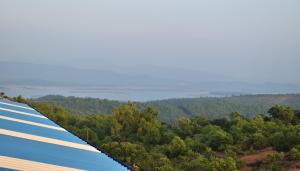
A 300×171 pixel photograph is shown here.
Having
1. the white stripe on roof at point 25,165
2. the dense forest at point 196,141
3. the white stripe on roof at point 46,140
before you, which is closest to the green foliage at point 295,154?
the dense forest at point 196,141

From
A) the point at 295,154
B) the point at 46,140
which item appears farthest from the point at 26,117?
the point at 295,154

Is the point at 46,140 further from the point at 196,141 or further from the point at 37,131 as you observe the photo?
the point at 196,141

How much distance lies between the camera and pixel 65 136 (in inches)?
559

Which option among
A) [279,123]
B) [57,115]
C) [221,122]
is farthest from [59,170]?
[57,115]

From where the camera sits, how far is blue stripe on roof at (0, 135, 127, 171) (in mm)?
10133

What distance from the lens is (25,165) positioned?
9.17 metres

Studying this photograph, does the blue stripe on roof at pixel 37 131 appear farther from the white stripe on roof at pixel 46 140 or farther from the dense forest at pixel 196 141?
the dense forest at pixel 196 141

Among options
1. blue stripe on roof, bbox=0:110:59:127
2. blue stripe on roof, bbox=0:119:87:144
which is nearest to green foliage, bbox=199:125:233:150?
blue stripe on roof, bbox=0:110:59:127

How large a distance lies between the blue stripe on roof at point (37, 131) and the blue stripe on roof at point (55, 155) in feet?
4.16

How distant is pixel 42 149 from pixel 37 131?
2.53m

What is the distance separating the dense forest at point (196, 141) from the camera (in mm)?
21828

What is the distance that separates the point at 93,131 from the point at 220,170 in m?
18.0

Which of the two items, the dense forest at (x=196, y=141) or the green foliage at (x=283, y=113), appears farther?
the green foliage at (x=283, y=113)

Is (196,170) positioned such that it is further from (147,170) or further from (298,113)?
(298,113)
